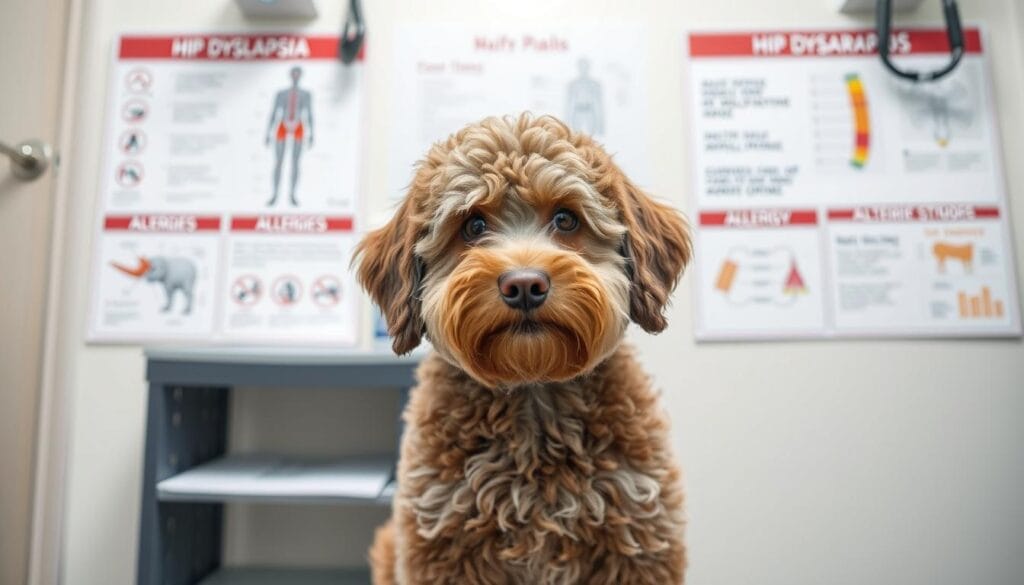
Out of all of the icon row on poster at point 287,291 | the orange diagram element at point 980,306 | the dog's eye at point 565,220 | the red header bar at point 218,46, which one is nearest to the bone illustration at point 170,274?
the icon row on poster at point 287,291

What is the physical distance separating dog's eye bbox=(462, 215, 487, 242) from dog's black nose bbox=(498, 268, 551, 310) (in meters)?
0.11

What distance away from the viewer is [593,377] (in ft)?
2.41

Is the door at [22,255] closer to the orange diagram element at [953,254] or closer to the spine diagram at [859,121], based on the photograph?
the spine diagram at [859,121]

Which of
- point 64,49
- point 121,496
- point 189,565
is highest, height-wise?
point 64,49

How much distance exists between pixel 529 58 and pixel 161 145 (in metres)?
1.01

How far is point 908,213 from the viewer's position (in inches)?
55.9

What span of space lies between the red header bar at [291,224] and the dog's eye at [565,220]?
0.91 m

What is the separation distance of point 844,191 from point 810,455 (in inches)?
26.9

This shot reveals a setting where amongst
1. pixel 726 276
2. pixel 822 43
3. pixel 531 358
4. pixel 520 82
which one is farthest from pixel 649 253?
pixel 822 43

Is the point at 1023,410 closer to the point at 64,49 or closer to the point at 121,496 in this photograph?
the point at 121,496

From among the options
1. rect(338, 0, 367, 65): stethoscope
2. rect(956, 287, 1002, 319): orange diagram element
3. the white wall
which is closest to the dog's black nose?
the white wall

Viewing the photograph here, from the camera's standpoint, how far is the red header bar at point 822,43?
1463 mm

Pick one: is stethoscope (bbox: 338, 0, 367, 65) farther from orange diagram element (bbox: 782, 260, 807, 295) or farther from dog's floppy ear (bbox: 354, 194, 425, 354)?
orange diagram element (bbox: 782, 260, 807, 295)

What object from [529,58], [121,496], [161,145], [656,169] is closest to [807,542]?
[656,169]
